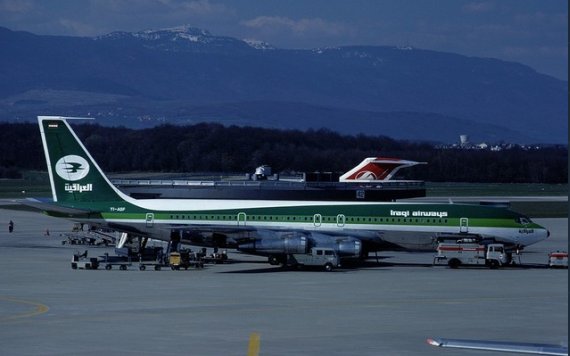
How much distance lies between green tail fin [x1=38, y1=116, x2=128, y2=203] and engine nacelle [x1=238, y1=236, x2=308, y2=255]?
377 inches

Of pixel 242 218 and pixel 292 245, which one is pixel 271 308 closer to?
pixel 292 245

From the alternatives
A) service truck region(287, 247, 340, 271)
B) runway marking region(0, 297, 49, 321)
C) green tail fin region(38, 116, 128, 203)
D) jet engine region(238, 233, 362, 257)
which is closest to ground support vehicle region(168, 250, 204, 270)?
jet engine region(238, 233, 362, 257)

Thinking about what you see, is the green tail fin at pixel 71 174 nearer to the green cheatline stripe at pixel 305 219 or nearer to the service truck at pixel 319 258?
the green cheatline stripe at pixel 305 219

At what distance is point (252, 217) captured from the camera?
67.5 m

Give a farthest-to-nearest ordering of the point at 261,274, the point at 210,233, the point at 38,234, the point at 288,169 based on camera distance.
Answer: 1. the point at 288,169
2. the point at 38,234
3. the point at 210,233
4. the point at 261,274

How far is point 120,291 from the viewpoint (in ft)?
165

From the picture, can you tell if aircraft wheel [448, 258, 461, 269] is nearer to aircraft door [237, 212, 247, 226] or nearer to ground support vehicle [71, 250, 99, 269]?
aircraft door [237, 212, 247, 226]

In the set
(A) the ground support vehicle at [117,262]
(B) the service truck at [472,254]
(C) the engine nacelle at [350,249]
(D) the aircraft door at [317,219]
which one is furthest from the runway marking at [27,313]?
(B) the service truck at [472,254]

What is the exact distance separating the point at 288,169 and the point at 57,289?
12302 cm

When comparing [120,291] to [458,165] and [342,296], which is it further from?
[458,165]

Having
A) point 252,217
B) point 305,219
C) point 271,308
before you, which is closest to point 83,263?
point 252,217

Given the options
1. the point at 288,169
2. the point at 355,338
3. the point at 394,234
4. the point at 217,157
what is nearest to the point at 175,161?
the point at 217,157

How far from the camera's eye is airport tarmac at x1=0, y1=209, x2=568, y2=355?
116 feet

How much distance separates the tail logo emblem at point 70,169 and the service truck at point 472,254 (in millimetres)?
20970
